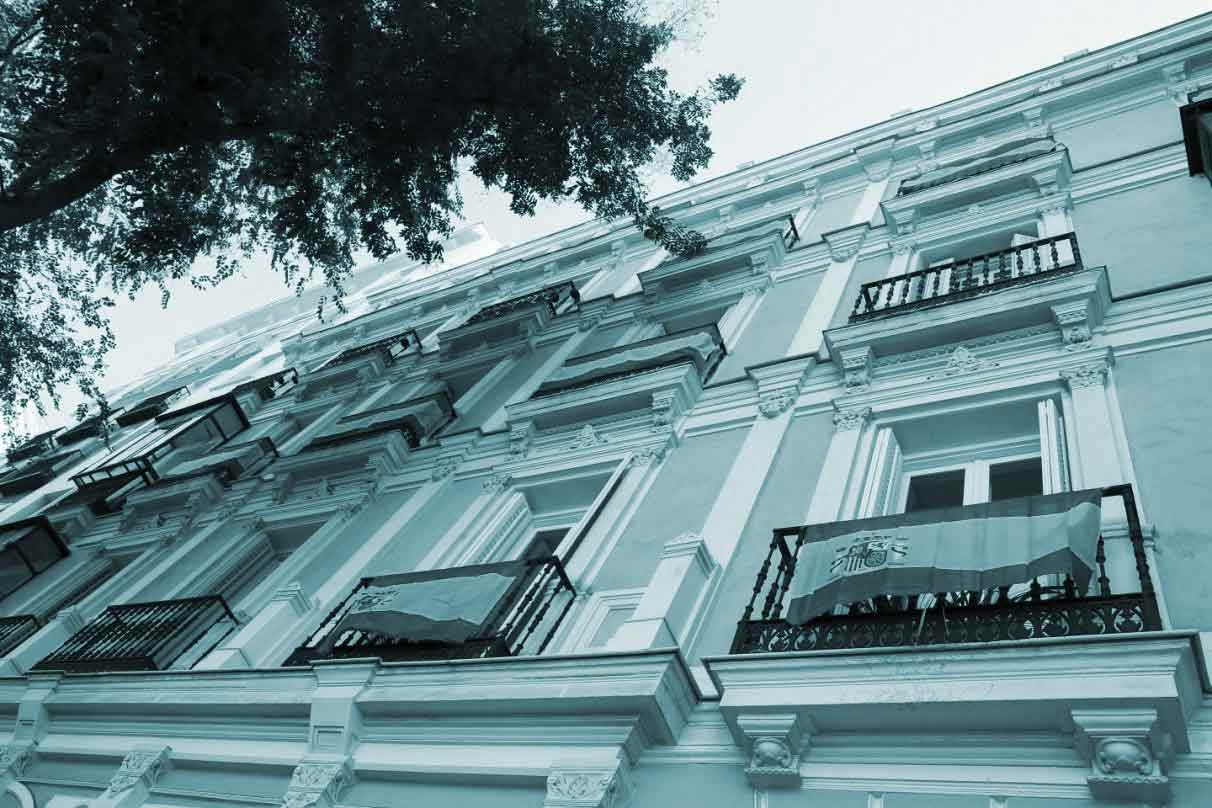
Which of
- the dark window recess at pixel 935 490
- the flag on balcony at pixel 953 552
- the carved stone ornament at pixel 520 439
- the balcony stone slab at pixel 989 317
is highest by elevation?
the balcony stone slab at pixel 989 317

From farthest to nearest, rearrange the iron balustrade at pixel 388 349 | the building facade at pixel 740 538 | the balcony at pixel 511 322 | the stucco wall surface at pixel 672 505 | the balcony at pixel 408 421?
the iron balustrade at pixel 388 349 < the balcony at pixel 511 322 < the balcony at pixel 408 421 < the stucco wall surface at pixel 672 505 < the building facade at pixel 740 538

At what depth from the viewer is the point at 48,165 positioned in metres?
11.2

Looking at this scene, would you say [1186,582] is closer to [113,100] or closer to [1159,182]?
[1159,182]

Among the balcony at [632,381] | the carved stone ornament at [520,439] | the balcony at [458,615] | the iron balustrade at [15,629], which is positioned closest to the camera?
the balcony at [458,615]

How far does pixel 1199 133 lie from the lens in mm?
10781

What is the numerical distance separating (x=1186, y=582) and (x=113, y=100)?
1250 centimetres

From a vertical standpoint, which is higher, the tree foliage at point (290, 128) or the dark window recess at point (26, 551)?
the tree foliage at point (290, 128)

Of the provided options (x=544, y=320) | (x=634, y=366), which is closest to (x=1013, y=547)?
(x=634, y=366)

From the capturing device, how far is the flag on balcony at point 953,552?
6102mm

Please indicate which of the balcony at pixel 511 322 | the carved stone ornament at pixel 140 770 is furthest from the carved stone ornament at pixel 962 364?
the balcony at pixel 511 322

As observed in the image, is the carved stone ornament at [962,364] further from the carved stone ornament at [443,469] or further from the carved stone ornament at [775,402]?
the carved stone ornament at [443,469]

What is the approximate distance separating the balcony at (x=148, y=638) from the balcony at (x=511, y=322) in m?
8.19

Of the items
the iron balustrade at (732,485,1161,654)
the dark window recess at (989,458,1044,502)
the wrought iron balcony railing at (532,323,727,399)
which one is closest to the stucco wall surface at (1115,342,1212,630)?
the iron balustrade at (732,485,1161,654)

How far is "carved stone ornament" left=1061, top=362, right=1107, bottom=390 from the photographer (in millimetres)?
8766
